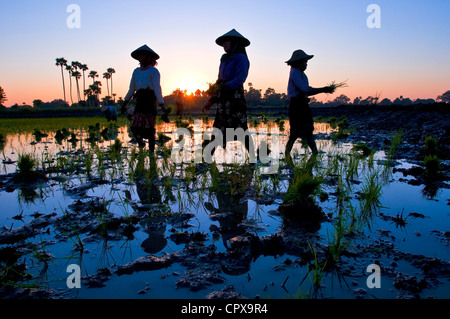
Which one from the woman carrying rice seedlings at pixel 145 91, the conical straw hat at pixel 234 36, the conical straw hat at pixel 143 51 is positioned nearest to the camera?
the conical straw hat at pixel 234 36

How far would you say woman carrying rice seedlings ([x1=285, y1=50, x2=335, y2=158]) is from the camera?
4.52 m

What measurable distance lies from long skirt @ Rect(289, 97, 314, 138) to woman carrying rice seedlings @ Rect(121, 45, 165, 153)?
2364 mm

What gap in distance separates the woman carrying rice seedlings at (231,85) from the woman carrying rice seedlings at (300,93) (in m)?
0.85

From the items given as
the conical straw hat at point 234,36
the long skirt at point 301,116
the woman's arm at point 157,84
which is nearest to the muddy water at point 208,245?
the long skirt at point 301,116

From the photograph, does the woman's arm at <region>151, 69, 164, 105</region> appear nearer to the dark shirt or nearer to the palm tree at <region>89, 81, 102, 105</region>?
the dark shirt

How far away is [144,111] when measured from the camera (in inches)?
193

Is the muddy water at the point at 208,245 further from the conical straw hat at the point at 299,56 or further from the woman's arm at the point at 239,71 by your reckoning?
the conical straw hat at the point at 299,56

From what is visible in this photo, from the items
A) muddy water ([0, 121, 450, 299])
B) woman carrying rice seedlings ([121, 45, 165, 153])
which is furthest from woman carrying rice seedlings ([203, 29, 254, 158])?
muddy water ([0, 121, 450, 299])

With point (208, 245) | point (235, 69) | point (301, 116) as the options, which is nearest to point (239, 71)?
point (235, 69)

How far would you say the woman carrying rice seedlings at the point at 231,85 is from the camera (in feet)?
13.8

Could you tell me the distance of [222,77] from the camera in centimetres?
442

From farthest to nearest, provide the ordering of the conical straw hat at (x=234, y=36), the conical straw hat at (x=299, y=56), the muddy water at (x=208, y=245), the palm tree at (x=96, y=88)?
the palm tree at (x=96, y=88), the conical straw hat at (x=299, y=56), the conical straw hat at (x=234, y=36), the muddy water at (x=208, y=245)

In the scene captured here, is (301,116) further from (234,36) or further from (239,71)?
(234,36)
